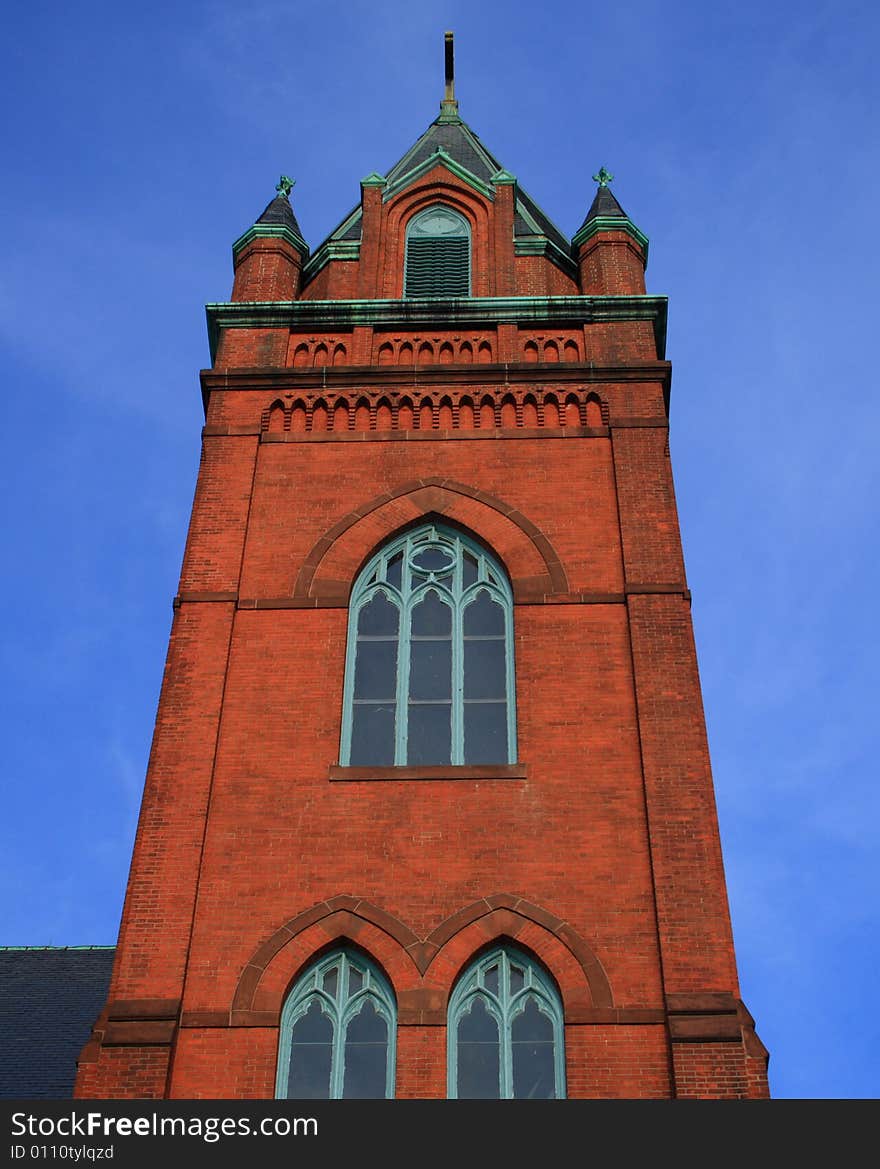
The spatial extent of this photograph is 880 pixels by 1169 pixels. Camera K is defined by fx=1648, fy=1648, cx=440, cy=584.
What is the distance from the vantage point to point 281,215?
21.9m

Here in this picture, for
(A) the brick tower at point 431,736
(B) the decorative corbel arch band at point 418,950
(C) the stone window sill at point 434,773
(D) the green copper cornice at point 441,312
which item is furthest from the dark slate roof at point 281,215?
(B) the decorative corbel arch band at point 418,950

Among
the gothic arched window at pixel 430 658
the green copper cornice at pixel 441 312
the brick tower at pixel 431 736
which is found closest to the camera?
the brick tower at pixel 431 736

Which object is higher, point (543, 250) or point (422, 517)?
point (543, 250)

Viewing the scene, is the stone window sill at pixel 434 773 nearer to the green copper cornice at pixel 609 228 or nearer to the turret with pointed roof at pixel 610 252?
the turret with pointed roof at pixel 610 252

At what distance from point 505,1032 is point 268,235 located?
1190 centimetres

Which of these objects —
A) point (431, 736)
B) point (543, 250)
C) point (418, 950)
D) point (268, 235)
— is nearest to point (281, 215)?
point (268, 235)

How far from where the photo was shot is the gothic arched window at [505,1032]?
12.6 metres

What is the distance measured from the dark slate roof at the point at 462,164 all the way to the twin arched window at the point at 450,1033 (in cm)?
1148

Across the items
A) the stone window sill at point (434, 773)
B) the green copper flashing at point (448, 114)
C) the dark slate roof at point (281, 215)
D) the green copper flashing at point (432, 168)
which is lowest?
the stone window sill at point (434, 773)

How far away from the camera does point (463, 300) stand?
19438mm

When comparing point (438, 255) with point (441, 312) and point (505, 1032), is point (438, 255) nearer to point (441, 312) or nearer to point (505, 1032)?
point (441, 312)

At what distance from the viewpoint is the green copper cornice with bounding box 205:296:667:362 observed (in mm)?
19344
